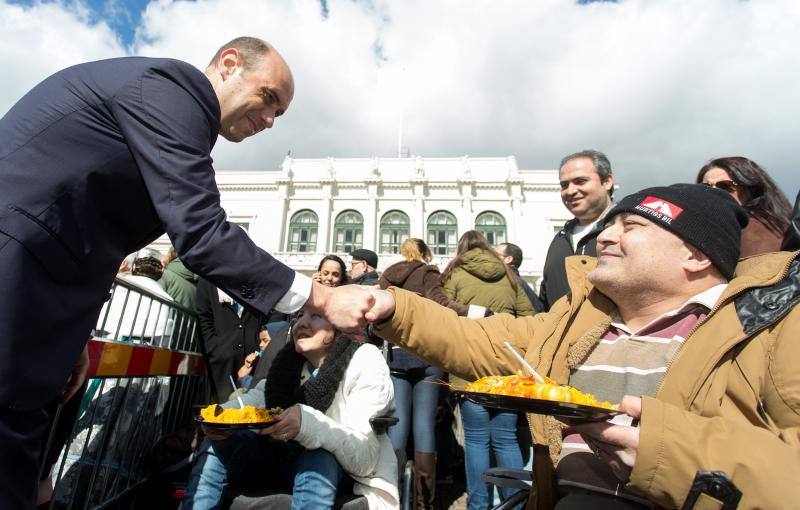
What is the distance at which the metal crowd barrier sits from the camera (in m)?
2.61

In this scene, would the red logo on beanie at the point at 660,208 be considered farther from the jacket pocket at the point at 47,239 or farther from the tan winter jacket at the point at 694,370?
the jacket pocket at the point at 47,239

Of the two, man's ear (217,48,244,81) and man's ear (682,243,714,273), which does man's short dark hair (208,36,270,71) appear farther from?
man's ear (682,243,714,273)

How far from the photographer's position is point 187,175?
164 centimetres

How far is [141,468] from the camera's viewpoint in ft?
11.2

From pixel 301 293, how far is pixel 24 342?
3.09 ft

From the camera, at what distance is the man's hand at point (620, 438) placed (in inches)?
50.0

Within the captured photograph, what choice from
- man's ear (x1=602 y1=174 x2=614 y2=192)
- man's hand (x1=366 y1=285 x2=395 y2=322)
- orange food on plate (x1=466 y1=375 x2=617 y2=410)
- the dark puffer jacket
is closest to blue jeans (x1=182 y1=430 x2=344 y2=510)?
man's hand (x1=366 y1=285 x2=395 y2=322)

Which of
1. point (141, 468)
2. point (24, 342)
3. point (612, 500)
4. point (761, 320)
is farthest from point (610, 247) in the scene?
point (141, 468)

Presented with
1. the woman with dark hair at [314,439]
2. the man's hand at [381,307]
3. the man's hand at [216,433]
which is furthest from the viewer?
the woman with dark hair at [314,439]

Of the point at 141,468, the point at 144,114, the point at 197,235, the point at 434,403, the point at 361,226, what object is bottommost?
the point at 141,468

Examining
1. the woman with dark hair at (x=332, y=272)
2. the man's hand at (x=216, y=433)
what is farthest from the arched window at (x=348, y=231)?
the man's hand at (x=216, y=433)

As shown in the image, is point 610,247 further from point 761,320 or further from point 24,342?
point 24,342

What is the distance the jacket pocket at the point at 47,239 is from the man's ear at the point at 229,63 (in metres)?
1.08

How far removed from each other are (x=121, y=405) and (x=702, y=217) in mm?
3711
